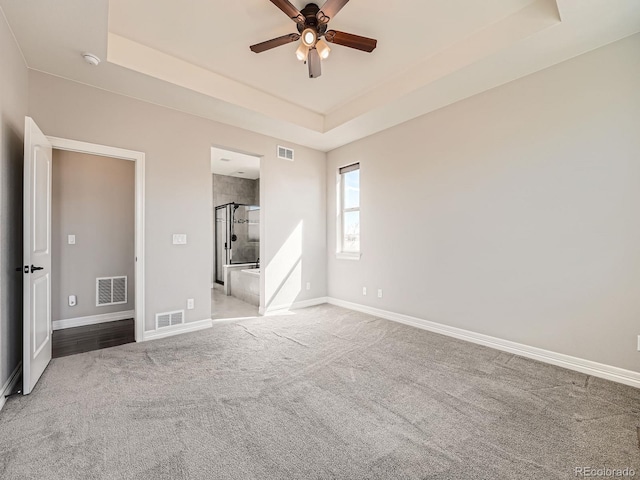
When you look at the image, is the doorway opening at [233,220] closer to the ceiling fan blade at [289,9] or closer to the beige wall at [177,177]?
the beige wall at [177,177]

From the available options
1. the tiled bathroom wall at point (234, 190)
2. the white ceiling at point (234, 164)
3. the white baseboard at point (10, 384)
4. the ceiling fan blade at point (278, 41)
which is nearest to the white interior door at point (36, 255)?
the white baseboard at point (10, 384)

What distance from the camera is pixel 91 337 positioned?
3549 mm

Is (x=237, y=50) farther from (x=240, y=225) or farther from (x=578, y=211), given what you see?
(x=240, y=225)

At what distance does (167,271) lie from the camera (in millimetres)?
3629

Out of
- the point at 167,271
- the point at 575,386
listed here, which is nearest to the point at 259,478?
the point at 575,386

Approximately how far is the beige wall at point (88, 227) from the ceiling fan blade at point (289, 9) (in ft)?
11.2

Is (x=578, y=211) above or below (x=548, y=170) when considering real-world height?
below

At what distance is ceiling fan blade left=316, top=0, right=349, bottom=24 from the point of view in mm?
2127

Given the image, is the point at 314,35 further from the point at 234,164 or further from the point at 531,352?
the point at 234,164

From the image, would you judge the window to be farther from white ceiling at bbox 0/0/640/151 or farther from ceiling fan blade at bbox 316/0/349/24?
ceiling fan blade at bbox 316/0/349/24

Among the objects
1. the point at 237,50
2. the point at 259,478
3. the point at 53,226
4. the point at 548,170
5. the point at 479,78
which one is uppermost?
the point at 237,50

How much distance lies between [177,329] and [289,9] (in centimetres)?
356

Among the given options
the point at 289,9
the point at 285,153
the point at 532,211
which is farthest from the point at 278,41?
the point at 532,211

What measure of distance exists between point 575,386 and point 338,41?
3.47 m
